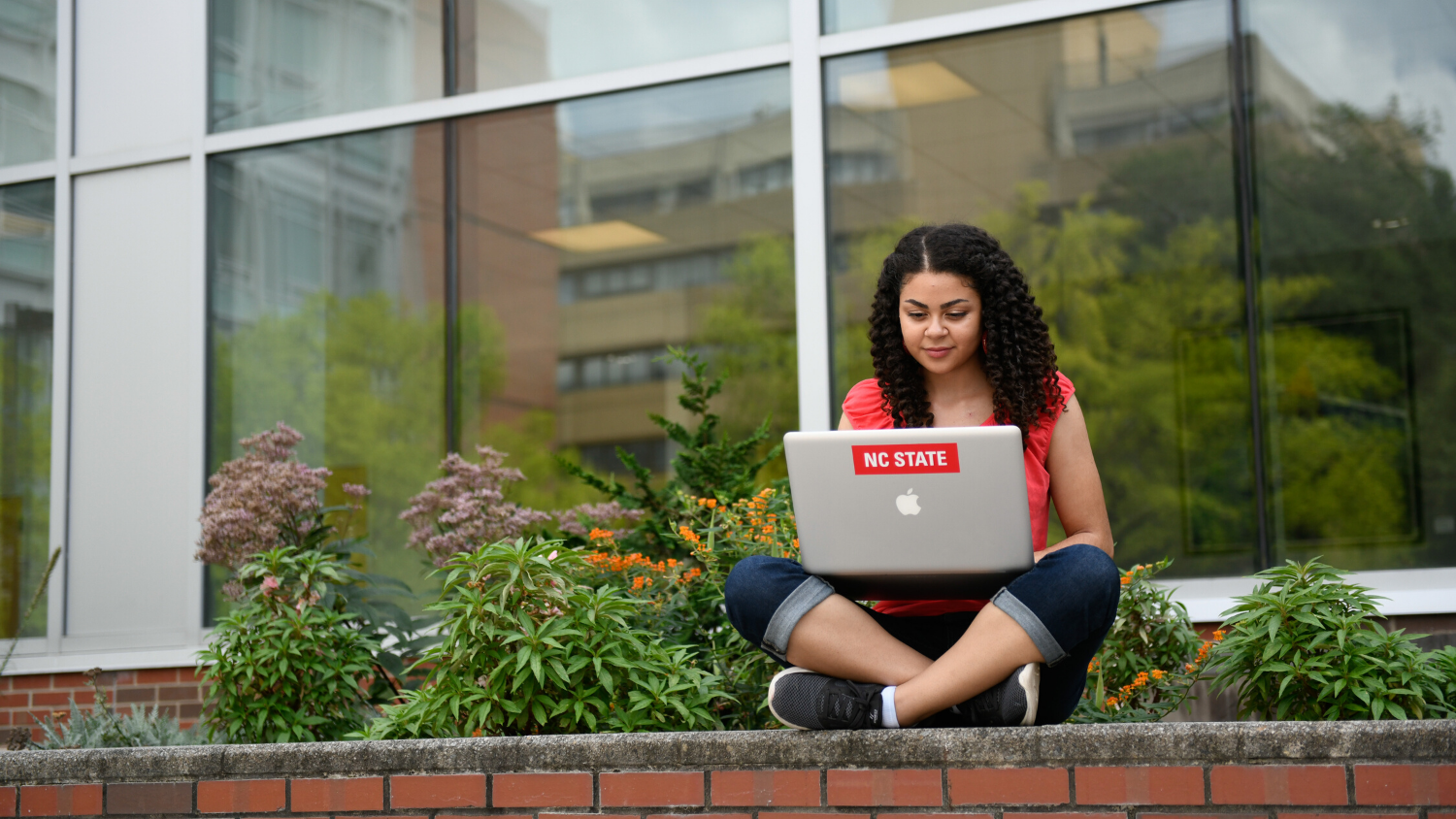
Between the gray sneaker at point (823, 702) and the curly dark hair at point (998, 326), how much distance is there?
1.99ft

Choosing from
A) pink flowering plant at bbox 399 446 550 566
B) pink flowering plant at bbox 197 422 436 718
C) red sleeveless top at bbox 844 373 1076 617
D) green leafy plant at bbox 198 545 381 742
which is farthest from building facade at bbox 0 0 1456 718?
red sleeveless top at bbox 844 373 1076 617

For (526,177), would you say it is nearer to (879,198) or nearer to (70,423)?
(879,198)

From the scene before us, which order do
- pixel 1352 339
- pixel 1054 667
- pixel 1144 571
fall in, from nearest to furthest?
1. pixel 1054 667
2. pixel 1144 571
3. pixel 1352 339

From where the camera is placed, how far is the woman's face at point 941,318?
8.27 feet

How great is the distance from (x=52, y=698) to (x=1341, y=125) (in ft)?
21.2

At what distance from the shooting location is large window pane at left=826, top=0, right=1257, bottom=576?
5.32 metres

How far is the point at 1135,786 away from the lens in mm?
2121

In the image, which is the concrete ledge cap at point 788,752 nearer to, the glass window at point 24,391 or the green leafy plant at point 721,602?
the green leafy plant at point 721,602

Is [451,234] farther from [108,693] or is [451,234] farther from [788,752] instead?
[788,752]

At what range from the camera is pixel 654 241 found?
6035 mm

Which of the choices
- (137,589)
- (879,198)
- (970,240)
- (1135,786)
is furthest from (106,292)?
(1135,786)

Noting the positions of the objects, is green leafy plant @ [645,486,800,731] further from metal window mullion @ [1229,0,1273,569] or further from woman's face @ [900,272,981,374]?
metal window mullion @ [1229,0,1273,569]

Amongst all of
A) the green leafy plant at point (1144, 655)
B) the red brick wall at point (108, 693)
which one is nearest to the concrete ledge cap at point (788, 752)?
the green leafy plant at point (1144, 655)

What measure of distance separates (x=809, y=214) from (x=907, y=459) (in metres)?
3.30
